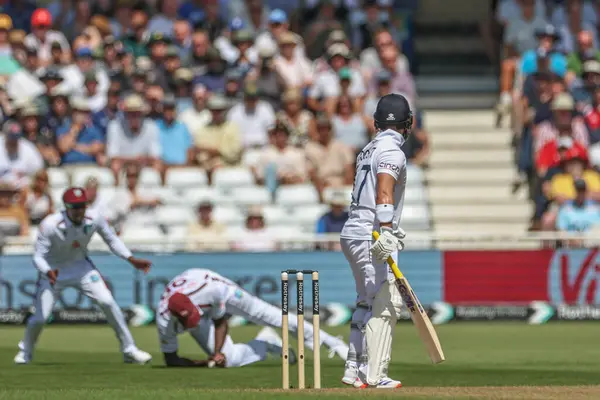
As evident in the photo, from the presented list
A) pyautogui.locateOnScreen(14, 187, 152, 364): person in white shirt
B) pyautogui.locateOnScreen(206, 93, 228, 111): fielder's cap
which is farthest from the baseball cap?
pyautogui.locateOnScreen(14, 187, 152, 364): person in white shirt

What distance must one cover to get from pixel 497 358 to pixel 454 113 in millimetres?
9135

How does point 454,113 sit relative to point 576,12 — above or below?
below

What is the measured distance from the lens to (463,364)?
12.9m

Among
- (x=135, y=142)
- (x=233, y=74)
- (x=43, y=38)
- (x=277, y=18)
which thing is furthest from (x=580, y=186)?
(x=43, y=38)

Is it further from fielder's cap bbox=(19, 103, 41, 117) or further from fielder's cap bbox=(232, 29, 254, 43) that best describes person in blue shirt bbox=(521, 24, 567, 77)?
fielder's cap bbox=(19, 103, 41, 117)

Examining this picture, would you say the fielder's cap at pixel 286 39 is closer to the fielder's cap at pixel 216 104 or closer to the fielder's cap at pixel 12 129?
the fielder's cap at pixel 216 104

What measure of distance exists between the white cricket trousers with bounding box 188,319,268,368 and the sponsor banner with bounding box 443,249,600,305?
5.89 m

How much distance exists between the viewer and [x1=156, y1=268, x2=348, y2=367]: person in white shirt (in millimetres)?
12336

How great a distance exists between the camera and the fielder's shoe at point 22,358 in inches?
523

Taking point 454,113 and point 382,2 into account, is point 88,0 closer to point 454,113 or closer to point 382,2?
→ point 382,2

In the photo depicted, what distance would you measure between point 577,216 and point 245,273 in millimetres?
4390

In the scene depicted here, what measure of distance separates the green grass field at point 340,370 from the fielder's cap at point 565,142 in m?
2.70

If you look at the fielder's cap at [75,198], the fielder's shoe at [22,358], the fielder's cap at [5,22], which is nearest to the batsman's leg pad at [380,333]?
the fielder's cap at [75,198]

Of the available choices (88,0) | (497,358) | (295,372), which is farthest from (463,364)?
(88,0)
